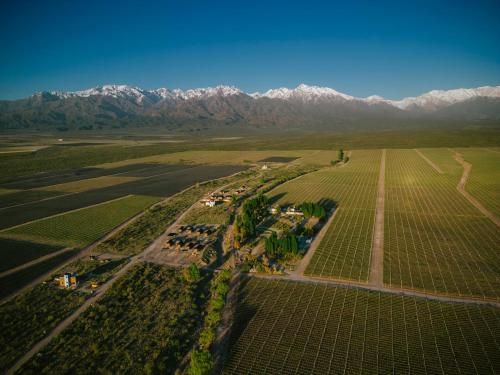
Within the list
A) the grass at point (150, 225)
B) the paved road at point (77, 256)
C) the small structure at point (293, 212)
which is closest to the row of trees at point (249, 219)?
the small structure at point (293, 212)

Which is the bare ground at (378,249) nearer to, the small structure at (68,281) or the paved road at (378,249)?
the paved road at (378,249)

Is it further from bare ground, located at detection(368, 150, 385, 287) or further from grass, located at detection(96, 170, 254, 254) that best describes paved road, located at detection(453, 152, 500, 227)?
grass, located at detection(96, 170, 254, 254)

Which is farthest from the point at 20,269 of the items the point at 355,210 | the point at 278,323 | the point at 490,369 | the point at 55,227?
the point at 355,210

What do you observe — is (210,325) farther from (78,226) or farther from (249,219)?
(78,226)

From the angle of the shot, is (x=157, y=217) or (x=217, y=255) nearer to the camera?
(x=217, y=255)

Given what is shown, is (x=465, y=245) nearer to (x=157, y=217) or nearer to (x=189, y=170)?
(x=157, y=217)

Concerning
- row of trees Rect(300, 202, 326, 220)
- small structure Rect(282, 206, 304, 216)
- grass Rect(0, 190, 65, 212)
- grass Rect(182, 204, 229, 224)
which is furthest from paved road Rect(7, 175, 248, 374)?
grass Rect(0, 190, 65, 212)

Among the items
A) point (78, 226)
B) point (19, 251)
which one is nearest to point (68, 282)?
point (19, 251)
